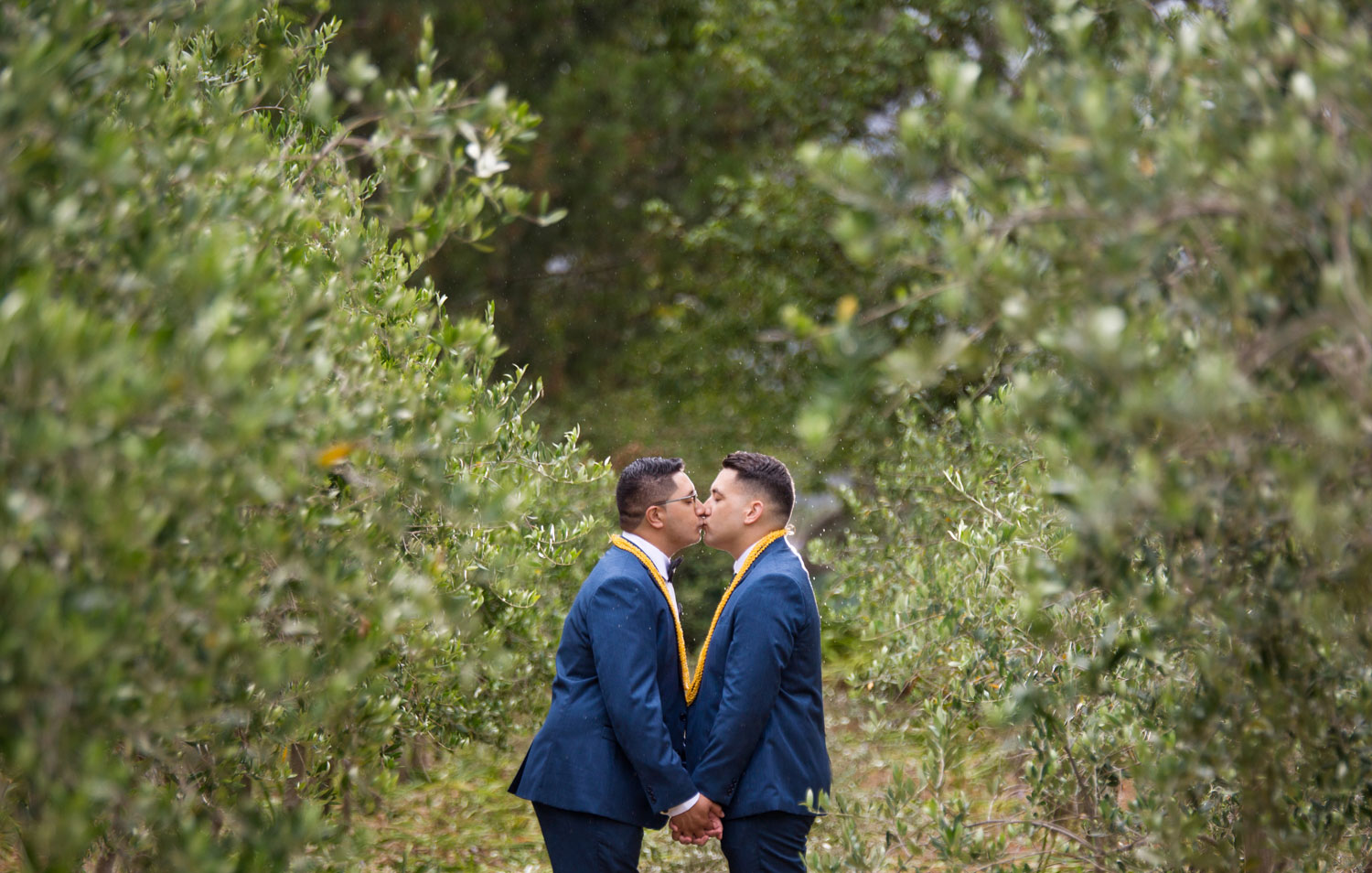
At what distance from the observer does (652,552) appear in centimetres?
473

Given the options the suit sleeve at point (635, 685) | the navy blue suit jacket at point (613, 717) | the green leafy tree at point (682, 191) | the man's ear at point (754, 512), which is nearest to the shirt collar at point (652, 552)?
the navy blue suit jacket at point (613, 717)

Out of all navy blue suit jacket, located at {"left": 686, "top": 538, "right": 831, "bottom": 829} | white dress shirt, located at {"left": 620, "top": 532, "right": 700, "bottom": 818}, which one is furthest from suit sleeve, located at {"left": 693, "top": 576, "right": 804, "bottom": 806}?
white dress shirt, located at {"left": 620, "top": 532, "right": 700, "bottom": 818}

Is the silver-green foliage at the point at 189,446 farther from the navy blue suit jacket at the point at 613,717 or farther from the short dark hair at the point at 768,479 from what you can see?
the short dark hair at the point at 768,479

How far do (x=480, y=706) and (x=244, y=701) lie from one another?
354 cm

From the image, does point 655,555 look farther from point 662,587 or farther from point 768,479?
point 768,479

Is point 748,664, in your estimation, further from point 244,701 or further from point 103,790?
point 103,790

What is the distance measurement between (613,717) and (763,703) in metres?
0.56

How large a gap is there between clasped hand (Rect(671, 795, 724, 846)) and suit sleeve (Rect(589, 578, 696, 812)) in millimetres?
63

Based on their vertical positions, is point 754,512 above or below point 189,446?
below

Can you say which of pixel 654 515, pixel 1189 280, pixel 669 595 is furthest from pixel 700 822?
pixel 1189 280

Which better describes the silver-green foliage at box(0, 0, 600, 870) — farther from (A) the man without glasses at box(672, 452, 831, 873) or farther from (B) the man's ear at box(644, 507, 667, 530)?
(A) the man without glasses at box(672, 452, 831, 873)

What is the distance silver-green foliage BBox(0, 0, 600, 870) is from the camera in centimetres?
188

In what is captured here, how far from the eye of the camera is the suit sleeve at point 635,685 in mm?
4230

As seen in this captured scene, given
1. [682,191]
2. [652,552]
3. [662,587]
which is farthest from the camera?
[682,191]
